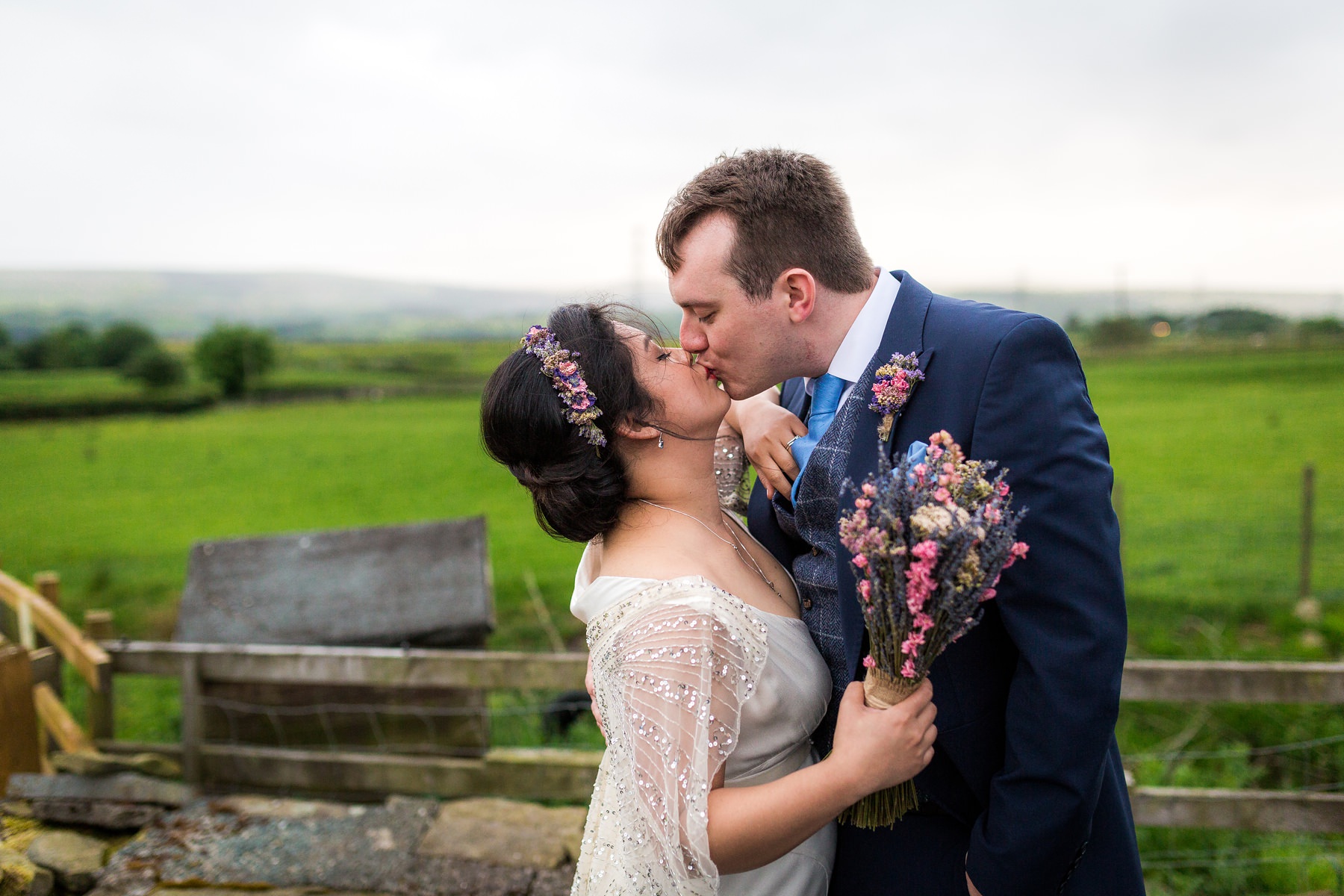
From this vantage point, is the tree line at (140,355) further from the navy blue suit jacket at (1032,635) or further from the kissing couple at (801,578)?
the navy blue suit jacket at (1032,635)

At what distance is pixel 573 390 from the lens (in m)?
2.15

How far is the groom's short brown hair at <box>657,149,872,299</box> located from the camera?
2207mm

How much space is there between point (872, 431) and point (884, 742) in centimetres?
74

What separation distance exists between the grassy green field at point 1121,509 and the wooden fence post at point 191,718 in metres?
2.66

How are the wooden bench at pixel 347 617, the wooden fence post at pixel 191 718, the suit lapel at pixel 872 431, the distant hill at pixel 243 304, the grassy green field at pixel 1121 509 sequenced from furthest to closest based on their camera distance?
the distant hill at pixel 243 304, the grassy green field at pixel 1121 509, the wooden bench at pixel 347 617, the wooden fence post at pixel 191 718, the suit lapel at pixel 872 431

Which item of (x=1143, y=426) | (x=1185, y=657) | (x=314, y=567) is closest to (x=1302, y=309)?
(x=1143, y=426)

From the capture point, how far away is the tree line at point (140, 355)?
153 feet

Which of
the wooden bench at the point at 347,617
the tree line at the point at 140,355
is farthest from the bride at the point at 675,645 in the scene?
the tree line at the point at 140,355

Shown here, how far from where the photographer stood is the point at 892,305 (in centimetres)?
225

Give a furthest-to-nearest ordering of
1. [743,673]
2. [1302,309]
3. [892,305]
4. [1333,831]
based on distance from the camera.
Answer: [1302,309], [1333,831], [892,305], [743,673]

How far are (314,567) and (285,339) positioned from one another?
62.5 metres

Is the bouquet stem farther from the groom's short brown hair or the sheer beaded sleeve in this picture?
the groom's short brown hair

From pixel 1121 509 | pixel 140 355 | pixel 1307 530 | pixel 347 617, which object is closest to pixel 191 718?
pixel 347 617

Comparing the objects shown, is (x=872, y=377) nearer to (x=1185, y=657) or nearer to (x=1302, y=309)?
(x=1185, y=657)
